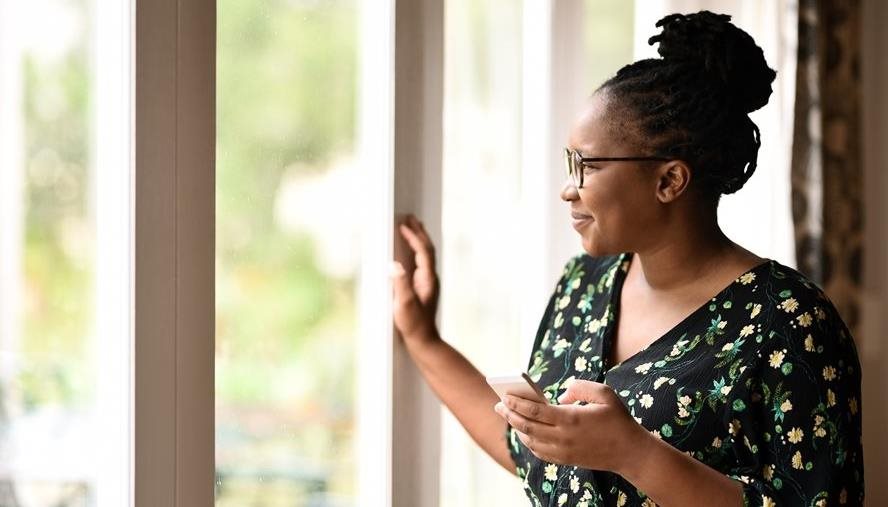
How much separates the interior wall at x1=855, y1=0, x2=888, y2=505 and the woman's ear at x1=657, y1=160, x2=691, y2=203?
6.40 ft

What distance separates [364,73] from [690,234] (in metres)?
0.60

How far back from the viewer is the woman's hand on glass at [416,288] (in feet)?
5.75

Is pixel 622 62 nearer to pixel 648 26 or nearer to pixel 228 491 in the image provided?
pixel 648 26

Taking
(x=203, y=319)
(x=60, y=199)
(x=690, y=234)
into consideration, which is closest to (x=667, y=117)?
(x=690, y=234)

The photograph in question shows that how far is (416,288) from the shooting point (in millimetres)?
1781

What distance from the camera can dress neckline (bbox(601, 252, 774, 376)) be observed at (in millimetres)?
1649

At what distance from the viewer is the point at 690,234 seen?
5.46 ft

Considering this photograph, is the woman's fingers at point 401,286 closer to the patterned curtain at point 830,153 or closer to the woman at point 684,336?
the woman at point 684,336

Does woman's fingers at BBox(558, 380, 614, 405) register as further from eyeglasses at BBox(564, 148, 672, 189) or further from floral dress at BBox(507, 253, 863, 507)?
eyeglasses at BBox(564, 148, 672, 189)

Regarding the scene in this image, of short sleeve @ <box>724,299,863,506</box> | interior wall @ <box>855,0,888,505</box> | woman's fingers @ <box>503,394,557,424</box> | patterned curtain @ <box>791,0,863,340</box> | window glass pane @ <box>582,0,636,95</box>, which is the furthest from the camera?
interior wall @ <box>855,0,888,505</box>

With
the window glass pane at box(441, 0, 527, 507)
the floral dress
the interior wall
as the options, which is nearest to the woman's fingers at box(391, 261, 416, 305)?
the window glass pane at box(441, 0, 527, 507)

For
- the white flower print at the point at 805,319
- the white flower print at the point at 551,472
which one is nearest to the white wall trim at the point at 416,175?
the white flower print at the point at 551,472

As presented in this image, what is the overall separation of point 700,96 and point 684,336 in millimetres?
378

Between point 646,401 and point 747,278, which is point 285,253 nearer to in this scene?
point 646,401
